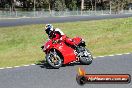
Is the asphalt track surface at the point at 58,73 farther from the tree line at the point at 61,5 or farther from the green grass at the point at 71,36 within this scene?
the tree line at the point at 61,5

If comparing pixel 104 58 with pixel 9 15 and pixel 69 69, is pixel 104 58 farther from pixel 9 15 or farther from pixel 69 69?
pixel 9 15

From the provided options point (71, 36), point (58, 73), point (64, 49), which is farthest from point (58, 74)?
point (71, 36)

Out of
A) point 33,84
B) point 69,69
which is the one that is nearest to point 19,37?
point 69,69

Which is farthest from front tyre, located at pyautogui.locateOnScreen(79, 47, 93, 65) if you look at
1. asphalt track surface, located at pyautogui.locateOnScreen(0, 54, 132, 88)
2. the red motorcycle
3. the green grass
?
the green grass

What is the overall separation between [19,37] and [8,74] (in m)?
13.5

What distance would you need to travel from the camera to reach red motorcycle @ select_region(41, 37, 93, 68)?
14750 mm

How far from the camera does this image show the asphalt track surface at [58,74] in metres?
11.9

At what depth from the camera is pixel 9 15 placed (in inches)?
2405

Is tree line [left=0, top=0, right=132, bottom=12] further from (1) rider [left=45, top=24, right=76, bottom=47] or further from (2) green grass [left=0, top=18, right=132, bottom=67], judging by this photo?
(1) rider [left=45, top=24, right=76, bottom=47]

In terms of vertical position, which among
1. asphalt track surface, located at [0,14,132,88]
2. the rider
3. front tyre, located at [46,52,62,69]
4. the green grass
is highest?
the rider

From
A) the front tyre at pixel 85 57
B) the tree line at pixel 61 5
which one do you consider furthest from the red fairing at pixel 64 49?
the tree line at pixel 61 5

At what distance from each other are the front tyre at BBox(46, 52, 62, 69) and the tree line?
5933cm

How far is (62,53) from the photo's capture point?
1475 centimetres

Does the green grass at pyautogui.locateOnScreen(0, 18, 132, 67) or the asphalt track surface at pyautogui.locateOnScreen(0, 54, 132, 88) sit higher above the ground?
the asphalt track surface at pyautogui.locateOnScreen(0, 54, 132, 88)
